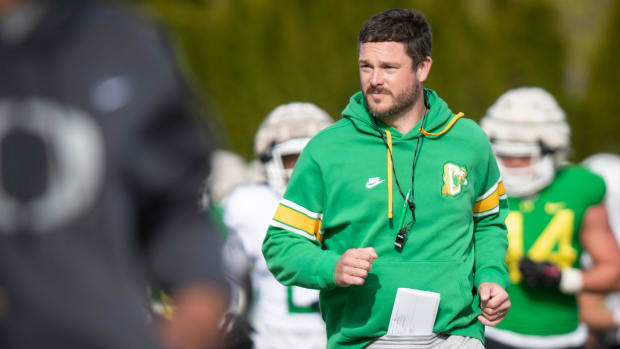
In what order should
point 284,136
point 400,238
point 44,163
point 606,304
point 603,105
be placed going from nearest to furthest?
point 44,163 < point 400,238 < point 284,136 < point 606,304 < point 603,105

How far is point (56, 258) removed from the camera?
1959mm

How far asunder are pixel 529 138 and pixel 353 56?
46.0ft

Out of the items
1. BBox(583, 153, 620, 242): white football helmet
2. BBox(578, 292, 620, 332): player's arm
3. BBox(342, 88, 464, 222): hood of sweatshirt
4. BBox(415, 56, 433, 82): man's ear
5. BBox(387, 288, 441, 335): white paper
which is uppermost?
BBox(415, 56, 433, 82): man's ear

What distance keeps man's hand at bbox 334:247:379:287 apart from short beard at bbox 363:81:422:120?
2.23 feet

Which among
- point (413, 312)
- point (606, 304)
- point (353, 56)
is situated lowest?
point (353, 56)

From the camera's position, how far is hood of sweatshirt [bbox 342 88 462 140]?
4.05 metres

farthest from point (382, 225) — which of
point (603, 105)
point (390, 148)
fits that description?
point (603, 105)

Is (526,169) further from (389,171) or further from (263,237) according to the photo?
(389,171)

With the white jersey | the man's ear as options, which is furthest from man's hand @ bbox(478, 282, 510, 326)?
the white jersey

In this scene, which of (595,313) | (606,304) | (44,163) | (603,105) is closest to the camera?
(44,163)

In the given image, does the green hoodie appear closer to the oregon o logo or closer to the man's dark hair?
the man's dark hair

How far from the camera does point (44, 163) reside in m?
1.94

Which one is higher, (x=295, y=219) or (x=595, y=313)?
(x=295, y=219)

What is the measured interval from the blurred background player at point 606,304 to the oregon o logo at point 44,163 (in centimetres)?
475
